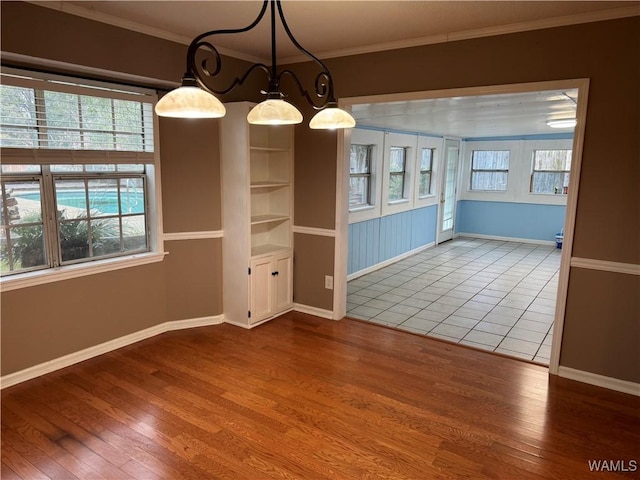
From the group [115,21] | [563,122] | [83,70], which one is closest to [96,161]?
[83,70]

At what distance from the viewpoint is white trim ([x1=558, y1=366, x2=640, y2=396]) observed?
2.88 m

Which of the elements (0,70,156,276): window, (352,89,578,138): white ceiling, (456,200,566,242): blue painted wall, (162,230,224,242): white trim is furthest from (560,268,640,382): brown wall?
(456,200,566,242): blue painted wall

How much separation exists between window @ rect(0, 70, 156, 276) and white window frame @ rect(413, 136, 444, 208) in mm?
4878

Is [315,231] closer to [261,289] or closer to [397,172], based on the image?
[261,289]

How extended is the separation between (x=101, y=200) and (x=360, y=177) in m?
3.56

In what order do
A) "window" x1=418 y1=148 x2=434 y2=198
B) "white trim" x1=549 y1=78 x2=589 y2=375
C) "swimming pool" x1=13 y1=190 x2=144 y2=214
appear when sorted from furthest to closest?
1. "window" x1=418 y1=148 x2=434 y2=198
2. "swimming pool" x1=13 y1=190 x2=144 y2=214
3. "white trim" x1=549 y1=78 x2=589 y2=375

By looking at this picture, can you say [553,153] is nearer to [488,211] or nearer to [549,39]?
[488,211]

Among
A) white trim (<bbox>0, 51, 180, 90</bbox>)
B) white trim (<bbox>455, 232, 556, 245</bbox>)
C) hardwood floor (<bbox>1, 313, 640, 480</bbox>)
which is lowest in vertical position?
hardwood floor (<bbox>1, 313, 640, 480</bbox>)

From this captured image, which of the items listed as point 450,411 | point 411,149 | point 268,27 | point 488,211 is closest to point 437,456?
point 450,411

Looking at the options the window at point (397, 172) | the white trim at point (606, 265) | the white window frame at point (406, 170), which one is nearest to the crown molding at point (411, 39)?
the white trim at point (606, 265)

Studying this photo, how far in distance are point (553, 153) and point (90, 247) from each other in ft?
27.2

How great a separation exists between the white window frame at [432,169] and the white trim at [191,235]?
4300 millimetres

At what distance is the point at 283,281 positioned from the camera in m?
4.24

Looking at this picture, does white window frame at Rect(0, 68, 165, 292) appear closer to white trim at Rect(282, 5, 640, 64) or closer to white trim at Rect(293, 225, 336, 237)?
white trim at Rect(293, 225, 336, 237)
